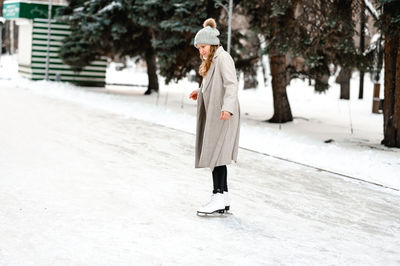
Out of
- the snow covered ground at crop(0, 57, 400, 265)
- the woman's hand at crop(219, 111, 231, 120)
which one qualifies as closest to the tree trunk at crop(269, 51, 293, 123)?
the snow covered ground at crop(0, 57, 400, 265)

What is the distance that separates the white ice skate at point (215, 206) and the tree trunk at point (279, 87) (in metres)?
13.3

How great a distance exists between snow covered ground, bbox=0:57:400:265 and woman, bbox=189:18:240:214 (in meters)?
0.46

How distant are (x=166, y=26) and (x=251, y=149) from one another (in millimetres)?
8706

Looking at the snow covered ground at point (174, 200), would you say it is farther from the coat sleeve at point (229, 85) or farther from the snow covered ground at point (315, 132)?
the coat sleeve at point (229, 85)

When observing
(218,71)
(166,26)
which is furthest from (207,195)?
(166,26)

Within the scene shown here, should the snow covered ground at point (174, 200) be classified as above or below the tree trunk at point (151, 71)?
below

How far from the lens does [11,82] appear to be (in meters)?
32.7

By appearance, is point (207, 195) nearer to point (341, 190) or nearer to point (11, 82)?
point (341, 190)

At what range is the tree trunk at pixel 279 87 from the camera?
65.2 ft

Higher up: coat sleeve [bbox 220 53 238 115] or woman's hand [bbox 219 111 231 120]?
coat sleeve [bbox 220 53 238 115]

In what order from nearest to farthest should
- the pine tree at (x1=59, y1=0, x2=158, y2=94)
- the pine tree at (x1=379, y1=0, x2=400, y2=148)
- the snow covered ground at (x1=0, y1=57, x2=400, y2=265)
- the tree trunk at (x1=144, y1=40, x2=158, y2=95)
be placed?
the snow covered ground at (x1=0, y1=57, x2=400, y2=265) → the pine tree at (x1=379, y1=0, x2=400, y2=148) → the pine tree at (x1=59, y1=0, x2=158, y2=94) → the tree trunk at (x1=144, y1=40, x2=158, y2=95)

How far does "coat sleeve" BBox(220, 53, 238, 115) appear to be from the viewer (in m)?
6.41

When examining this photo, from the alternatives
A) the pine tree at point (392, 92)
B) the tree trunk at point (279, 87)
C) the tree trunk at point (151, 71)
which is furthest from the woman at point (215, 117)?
the tree trunk at point (151, 71)

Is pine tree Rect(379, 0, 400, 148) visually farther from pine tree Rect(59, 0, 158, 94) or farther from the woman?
pine tree Rect(59, 0, 158, 94)
